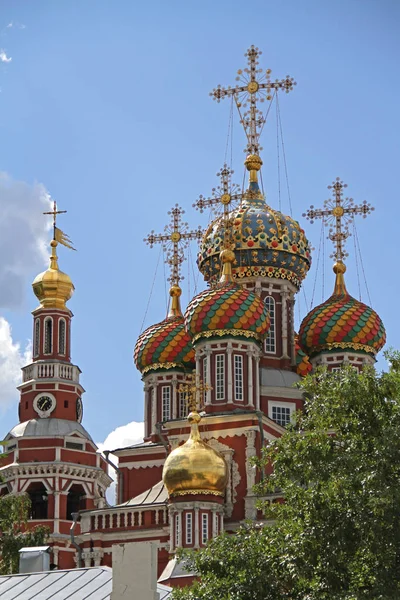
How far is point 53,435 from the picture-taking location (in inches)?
1965

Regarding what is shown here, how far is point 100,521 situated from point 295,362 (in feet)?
23.7

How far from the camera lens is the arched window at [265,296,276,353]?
44.8 metres

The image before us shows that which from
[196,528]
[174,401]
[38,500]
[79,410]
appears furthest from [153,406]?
[196,528]

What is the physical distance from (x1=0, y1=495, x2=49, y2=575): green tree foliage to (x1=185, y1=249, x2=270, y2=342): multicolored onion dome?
6157mm

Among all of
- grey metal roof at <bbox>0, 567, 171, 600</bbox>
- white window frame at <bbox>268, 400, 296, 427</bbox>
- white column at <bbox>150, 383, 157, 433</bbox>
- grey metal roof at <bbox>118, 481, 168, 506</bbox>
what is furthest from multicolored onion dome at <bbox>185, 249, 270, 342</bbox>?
grey metal roof at <bbox>0, 567, 171, 600</bbox>

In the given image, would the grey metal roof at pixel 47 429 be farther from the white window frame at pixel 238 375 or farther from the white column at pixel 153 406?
the white window frame at pixel 238 375

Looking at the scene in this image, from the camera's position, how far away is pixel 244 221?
45406 mm

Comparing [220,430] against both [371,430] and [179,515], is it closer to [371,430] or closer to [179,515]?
[179,515]

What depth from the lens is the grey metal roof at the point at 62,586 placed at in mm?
27312

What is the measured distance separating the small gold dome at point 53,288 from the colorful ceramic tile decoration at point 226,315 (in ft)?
33.1

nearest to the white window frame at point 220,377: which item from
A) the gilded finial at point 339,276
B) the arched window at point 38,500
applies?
the gilded finial at point 339,276

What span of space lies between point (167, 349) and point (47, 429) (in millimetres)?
6586

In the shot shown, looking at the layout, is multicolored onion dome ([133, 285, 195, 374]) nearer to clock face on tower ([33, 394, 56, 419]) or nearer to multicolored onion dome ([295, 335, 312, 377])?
multicolored onion dome ([295, 335, 312, 377])

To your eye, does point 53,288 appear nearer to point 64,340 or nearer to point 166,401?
point 64,340
